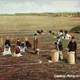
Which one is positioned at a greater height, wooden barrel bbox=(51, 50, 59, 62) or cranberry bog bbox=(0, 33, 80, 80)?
wooden barrel bbox=(51, 50, 59, 62)

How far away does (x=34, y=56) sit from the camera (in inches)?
438

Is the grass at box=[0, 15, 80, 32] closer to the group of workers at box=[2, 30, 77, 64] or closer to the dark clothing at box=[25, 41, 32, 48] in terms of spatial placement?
the group of workers at box=[2, 30, 77, 64]

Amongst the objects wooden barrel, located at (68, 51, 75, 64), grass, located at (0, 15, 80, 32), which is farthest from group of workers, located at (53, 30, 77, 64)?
grass, located at (0, 15, 80, 32)

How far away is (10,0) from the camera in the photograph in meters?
11.6

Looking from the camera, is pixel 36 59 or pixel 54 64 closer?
pixel 54 64

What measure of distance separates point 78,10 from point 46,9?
106cm

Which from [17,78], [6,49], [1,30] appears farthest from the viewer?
[1,30]

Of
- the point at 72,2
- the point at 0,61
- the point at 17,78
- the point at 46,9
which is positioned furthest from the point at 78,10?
the point at 17,78

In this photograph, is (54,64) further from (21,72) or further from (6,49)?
(6,49)

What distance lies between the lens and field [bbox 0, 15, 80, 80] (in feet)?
30.4

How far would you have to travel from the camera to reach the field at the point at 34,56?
926 centimetres

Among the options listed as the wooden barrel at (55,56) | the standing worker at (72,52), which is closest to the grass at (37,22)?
the standing worker at (72,52)

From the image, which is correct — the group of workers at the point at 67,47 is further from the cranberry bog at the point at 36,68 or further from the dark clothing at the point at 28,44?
the dark clothing at the point at 28,44

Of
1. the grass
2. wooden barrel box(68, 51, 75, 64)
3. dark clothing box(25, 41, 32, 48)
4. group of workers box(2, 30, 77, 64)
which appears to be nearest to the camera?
wooden barrel box(68, 51, 75, 64)
